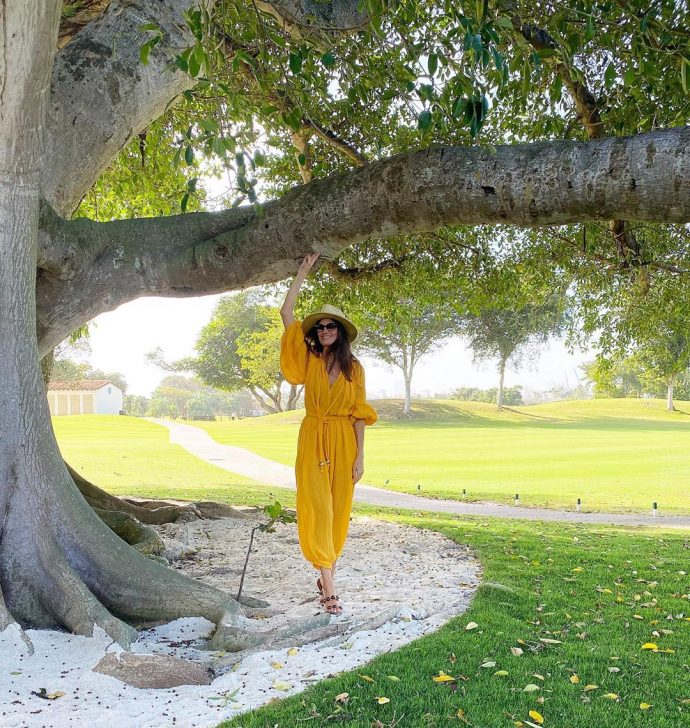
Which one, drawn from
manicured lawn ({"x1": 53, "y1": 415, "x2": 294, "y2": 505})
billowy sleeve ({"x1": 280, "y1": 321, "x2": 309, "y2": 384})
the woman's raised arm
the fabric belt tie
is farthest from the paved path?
the woman's raised arm

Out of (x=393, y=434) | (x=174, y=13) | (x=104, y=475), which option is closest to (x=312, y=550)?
(x=174, y=13)

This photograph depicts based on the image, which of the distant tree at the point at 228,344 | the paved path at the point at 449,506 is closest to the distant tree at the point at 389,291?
the paved path at the point at 449,506

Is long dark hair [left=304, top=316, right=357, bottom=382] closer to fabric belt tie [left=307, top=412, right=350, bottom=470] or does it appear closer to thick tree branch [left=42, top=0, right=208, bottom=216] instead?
fabric belt tie [left=307, top=412, right=350, bottom=470]

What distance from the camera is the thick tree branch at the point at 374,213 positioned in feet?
12.6

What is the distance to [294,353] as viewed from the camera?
211 inches

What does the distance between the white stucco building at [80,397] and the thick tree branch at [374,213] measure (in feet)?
225

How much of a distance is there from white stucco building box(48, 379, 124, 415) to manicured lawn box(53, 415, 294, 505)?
30.2 metres

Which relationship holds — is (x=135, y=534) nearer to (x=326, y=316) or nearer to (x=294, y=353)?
(x=294, y=353)

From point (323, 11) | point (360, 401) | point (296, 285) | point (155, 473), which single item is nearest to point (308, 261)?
point (296, 285)

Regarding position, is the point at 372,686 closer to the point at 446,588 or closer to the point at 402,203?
the point at 446,588

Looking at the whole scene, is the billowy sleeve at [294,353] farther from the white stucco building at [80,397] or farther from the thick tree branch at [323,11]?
the white stucco building at [80,397]

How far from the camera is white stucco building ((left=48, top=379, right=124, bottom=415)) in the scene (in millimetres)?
70344

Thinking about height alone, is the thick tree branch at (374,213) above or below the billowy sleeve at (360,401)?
above

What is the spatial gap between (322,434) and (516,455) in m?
23.3
